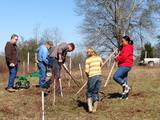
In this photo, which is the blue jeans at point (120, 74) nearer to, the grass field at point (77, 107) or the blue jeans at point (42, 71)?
the grass field at point (77, 107)

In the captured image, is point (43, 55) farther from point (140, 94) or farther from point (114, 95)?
point (140, 94)

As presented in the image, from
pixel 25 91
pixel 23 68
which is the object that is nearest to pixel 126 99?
pixel 25 91

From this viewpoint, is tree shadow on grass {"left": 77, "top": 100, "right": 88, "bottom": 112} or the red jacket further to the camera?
the red jacket

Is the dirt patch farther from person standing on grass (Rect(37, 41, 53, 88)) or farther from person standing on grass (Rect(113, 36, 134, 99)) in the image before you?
person standing on grass (Rect(37, 41, 53, 88))

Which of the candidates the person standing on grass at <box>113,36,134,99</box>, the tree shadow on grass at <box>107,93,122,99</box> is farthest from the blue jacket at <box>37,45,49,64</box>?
the person standing on grass at <box>113,36,134,99</box>

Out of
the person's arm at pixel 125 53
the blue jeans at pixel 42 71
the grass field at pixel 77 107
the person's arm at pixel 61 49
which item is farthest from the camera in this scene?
the blue jeans at pixel 42 71

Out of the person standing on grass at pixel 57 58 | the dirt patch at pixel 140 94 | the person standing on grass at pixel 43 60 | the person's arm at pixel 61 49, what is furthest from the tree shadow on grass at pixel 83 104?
the person standing on grass at pixel 43 60

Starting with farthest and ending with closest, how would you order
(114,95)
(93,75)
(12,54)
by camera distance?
(12,54)
(114,95)
(93,75)

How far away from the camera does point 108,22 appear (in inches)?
2095

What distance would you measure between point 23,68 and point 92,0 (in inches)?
800

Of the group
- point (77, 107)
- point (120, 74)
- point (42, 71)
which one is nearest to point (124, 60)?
point (120, 74)

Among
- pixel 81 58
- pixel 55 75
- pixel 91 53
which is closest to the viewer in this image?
pixel 91 53

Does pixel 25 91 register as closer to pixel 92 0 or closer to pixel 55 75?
pixel 55 75

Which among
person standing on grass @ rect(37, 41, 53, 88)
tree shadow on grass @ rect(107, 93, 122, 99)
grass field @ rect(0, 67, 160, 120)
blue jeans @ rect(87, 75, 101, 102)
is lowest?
grass field @ rect(0, 67, 160, 120)
